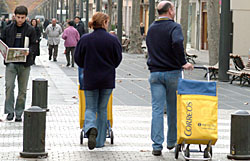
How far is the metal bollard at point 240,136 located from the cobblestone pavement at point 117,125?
20cm

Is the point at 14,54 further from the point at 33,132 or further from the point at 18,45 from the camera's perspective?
the point at 33,132

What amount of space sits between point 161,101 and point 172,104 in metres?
0.19

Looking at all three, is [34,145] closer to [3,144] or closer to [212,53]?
[3,144]

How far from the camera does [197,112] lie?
8.30 metres

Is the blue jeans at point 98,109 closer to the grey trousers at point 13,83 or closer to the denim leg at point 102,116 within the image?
the denim leg at point 102,116

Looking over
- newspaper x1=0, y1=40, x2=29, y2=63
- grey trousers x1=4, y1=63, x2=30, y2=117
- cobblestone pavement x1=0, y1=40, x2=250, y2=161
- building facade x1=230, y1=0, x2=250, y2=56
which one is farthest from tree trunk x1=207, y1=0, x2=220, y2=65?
newspaper x1=0, y1=40, x2=29, y2=63

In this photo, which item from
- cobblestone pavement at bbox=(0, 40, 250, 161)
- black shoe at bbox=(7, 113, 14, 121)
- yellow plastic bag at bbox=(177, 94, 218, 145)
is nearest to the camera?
yellow plastic bag at bbox=(177, 94, 218, 145)

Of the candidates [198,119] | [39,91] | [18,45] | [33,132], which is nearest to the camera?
[198,119]

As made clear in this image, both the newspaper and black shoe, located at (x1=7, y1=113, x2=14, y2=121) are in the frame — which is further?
black shoe, located at (x1=7, y1=113, x2=14, y2=121)

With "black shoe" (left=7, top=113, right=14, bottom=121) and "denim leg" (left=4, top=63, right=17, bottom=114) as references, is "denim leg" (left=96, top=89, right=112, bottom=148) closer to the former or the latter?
"denim leg" (left=4, top=63, right=17, bottom=114)

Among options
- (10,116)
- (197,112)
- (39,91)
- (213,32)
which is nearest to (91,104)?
(197,112)

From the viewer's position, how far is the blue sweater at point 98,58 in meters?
9.28

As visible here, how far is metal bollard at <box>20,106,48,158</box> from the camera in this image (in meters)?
8.53

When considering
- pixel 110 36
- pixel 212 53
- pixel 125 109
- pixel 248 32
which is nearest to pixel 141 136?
pixel 110 36
